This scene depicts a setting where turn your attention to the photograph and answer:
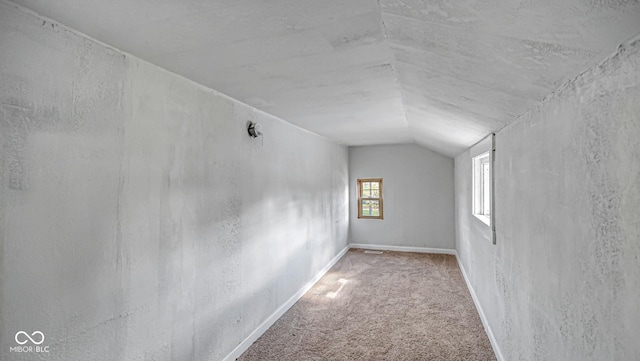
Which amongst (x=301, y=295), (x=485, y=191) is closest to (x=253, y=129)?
(x=301, y=295)

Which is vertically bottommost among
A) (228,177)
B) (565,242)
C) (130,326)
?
(130,326)

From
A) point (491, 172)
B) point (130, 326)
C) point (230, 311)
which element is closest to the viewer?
point (130, 326)

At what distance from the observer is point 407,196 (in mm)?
6367

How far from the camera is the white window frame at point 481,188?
3.64 meters

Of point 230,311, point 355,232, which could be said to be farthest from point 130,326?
point 355,232

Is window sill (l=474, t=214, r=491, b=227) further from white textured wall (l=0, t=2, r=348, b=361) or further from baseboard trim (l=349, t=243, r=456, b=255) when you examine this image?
baseboard trim (l=349, t=243, r=456, b=255)

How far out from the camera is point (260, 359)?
102 inches

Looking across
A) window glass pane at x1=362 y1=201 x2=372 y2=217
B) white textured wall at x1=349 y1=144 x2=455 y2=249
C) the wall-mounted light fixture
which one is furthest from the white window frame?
window glass pane at x1=362 y1=201 x2=372 y2=217

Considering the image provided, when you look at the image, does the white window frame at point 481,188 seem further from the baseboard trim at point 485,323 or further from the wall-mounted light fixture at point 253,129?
the wall-mounted light fixture at point 253,129

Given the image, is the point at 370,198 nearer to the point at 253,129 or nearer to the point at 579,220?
the point at 253,129

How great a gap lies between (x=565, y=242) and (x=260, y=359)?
7.81ft

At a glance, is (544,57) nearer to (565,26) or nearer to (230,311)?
(565,26)

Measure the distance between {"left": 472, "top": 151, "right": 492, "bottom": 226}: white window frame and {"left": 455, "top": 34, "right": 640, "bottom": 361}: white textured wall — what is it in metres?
1.58

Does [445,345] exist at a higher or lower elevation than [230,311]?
lower
